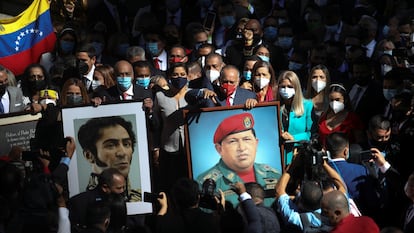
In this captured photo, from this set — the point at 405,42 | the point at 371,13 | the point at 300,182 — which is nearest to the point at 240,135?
the point at 300,182

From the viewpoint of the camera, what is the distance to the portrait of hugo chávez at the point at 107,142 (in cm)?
1051

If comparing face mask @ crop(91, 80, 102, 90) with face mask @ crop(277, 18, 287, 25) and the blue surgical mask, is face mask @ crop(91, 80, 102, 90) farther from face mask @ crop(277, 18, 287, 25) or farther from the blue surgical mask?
face mask @ crop(277, 18, 287, 25)

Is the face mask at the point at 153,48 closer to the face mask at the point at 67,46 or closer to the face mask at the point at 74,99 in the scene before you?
the face mask at the point at 67,46

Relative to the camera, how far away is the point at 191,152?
34.7 feet

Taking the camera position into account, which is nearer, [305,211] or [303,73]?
[305,211]

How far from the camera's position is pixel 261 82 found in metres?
11.5

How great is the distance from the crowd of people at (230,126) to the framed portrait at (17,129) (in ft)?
0.28

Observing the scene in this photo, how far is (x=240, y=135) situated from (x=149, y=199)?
48.1 inches

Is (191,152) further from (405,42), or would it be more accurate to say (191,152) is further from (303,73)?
(405,42)

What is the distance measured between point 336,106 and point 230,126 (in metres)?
1.33

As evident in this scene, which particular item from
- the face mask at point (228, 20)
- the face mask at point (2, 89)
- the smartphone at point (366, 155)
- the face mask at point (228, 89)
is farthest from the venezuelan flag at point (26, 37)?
the smartphone at point (366, 155)

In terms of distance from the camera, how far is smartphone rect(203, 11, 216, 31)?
1426 centimetres

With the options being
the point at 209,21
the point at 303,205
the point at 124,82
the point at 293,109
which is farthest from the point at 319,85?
the point at 209,21

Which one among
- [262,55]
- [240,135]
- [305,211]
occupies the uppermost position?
[262,55]
